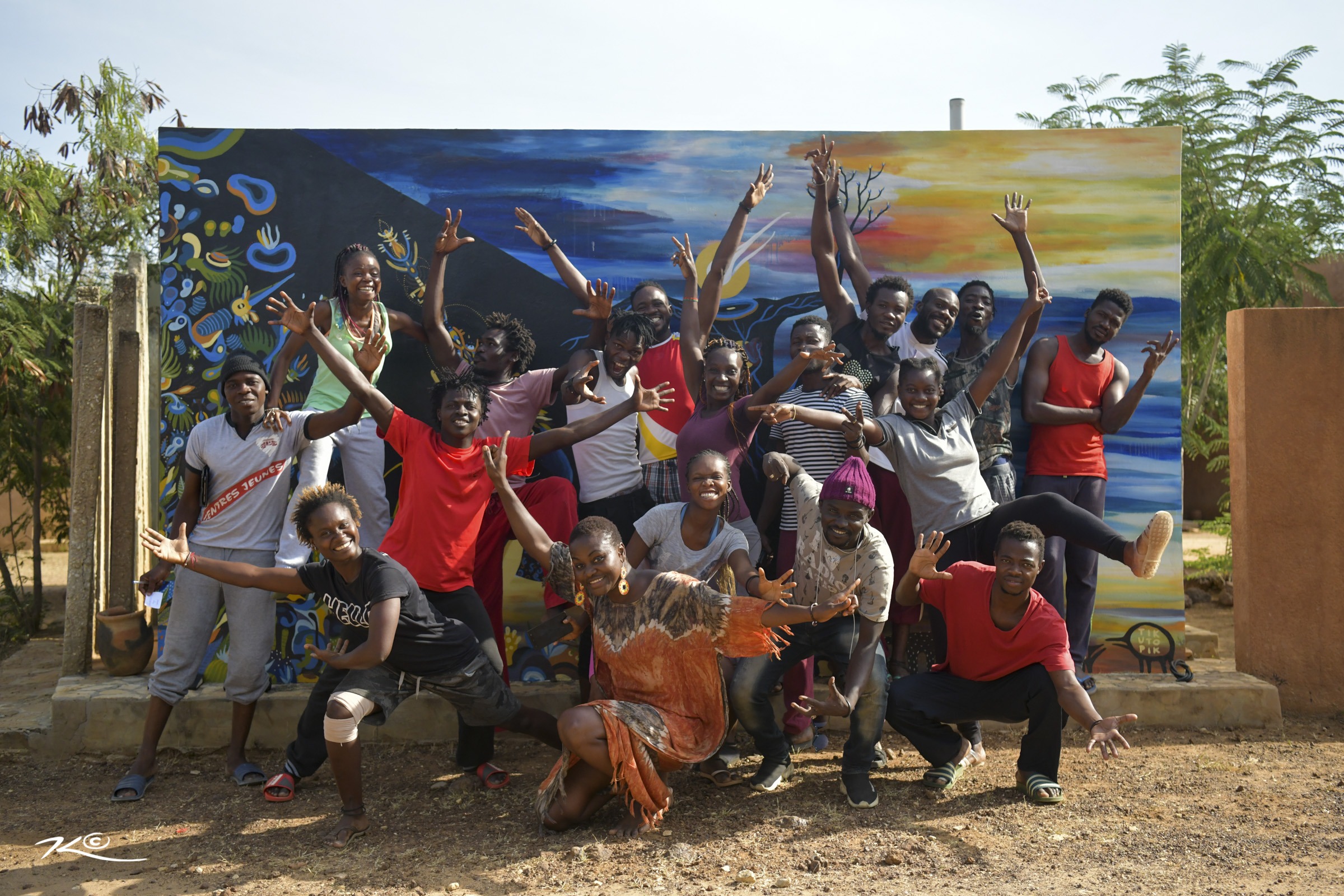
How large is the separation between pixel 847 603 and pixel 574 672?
2.37 metres

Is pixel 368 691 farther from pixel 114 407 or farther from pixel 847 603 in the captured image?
pixel 114 407

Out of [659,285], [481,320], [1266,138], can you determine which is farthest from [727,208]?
[1266,138]

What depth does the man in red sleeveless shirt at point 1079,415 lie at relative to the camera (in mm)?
5758

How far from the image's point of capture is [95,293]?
24.8 feet

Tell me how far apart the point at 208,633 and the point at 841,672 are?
9.93ft

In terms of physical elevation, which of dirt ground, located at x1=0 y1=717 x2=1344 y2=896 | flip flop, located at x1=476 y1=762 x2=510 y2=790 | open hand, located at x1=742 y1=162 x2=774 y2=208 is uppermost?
open hand, located at x1=742 y1=162 x2=774 y2=208

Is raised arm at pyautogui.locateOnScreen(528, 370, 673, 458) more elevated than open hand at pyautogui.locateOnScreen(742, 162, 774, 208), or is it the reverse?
open hand at pyautogui.locateOnScreen(742, 162, 774, 208)

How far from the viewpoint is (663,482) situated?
216 inches

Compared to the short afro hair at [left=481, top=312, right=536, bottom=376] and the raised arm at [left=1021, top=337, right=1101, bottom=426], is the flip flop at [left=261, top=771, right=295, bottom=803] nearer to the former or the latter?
the short afro hair at [left=481, top=312, right=536, bottom=376]

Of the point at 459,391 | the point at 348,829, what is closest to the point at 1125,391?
the point at 459,391

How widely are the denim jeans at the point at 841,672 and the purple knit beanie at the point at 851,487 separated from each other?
533 mm

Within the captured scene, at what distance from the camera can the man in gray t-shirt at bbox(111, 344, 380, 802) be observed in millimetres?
4730

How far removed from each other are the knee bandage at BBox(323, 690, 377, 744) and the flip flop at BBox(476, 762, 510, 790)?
843 millimetres

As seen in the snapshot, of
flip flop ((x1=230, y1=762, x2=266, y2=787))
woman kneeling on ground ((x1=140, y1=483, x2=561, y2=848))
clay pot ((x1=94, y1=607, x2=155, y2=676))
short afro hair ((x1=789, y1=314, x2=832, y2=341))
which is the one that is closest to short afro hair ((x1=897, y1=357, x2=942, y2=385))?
short afro hair ((x1=789, y1=314, x2=832, y2=341))
